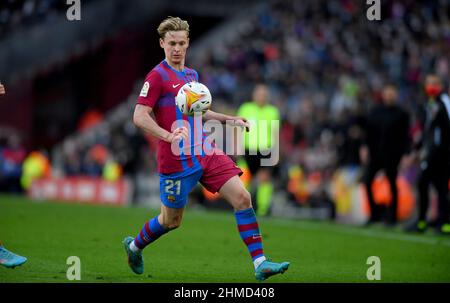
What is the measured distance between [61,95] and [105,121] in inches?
110

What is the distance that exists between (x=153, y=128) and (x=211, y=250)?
11.6ft

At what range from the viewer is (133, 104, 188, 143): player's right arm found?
24.2 feet

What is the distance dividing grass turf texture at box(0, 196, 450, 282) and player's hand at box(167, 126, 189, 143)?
1.42 meters

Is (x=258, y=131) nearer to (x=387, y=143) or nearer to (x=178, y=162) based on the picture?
(x=387, y=143)

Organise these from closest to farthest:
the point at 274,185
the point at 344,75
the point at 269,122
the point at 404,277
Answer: the point at 404,277
the point at 269,122
the point at 274,185
the point at 344,75

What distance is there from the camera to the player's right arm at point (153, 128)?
7379 mm

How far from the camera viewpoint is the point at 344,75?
2514cm

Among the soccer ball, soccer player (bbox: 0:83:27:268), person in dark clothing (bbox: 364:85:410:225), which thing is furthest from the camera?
person in dark clothing (bbox: 364:85:410:225)

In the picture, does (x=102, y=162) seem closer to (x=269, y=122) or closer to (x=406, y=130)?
(x=269, y=122)

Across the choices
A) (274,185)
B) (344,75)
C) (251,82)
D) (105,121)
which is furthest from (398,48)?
(105,121)

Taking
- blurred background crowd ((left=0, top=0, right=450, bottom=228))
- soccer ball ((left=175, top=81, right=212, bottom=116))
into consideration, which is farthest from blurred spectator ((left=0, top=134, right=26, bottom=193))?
soccer ball ((left=175, top=81, right=212, bottom=116))

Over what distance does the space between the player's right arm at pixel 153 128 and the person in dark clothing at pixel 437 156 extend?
22.3 feet

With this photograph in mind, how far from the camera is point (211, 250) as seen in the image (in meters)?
10.9

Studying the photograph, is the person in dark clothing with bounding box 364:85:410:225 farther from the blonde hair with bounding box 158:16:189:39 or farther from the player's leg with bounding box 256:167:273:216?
the blonde hair with bounding box 158:16:189:39
